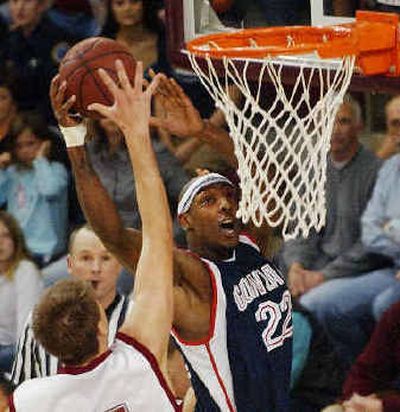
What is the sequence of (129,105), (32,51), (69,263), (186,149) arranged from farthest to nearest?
(32,51) < (69,263) < (186,149) < (129,105)

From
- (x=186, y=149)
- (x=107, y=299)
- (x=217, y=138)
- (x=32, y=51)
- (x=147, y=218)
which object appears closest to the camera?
(x=147, y=218)

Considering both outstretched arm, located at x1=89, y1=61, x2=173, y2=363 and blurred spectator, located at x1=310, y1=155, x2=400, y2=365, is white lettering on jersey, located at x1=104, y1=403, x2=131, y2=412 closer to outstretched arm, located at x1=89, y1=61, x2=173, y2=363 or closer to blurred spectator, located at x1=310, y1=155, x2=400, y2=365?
outstretched arm, located at x1=89, y1=61, x2=173, y2=363

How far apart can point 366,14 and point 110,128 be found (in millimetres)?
1673

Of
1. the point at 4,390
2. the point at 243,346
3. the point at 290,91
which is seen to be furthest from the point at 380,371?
the point at 4,390

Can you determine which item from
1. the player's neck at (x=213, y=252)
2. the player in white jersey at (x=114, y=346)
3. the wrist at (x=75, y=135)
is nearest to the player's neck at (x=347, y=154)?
the player's neck at (x=213, y=252)

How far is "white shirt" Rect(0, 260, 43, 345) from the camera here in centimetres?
505

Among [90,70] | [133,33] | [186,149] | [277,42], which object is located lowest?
[186,149]

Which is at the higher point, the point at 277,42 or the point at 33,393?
the point at 277,42

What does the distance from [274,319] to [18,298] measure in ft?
4.54

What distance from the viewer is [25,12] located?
5.27 m

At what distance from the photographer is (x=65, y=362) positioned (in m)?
3.40

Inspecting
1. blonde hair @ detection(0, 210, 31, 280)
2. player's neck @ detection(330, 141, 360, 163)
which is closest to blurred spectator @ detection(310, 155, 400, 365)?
player's neck @ detection(330, 141, 360, 163)

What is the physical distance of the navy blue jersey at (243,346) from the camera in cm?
403

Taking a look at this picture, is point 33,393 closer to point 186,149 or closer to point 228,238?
point 228,238
